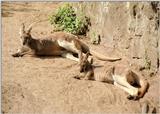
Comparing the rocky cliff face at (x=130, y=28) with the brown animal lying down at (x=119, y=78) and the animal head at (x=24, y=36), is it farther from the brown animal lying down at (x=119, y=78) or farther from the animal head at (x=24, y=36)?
the animal head at (x=24, y=36)

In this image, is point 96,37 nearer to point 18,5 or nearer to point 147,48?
point 147,48

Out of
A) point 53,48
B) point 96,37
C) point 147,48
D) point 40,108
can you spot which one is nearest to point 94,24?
point 96,37

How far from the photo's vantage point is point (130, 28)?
10664 millimetres

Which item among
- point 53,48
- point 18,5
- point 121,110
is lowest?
point 121,110

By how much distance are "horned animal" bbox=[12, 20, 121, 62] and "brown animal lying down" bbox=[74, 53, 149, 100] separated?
39.3 inches

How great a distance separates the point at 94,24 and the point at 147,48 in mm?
2321

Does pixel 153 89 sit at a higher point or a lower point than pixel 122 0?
lower

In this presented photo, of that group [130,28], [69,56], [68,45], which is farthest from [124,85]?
[68,45]

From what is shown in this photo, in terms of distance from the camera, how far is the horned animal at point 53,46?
11.3m

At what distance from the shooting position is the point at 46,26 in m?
13.3

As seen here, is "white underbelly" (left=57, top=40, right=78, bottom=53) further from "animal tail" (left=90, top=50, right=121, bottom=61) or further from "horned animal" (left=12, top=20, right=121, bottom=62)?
"animal tail" (left=90, top=50, right=121, bottom=61)

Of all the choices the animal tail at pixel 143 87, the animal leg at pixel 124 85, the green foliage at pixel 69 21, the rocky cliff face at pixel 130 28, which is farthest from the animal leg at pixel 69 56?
the animal tail at pixel 143 87

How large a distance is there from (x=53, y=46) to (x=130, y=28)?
1.99 metres

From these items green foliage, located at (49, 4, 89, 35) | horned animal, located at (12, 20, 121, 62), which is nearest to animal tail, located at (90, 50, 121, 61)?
horned animal, located at (12, 20, 121, 62)
